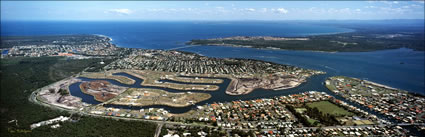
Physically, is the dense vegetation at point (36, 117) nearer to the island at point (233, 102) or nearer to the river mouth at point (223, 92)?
the island at point (233, 102)

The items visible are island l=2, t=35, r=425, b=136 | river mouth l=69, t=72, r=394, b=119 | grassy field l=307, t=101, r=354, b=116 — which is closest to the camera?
island l=2, t=35, r=425, b=136

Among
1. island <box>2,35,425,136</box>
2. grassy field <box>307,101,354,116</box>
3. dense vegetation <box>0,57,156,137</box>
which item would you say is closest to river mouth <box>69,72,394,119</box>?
island <box>2,35,425,136</box>

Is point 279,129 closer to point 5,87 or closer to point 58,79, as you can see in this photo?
point 58,79

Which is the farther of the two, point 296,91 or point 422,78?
point 422,78

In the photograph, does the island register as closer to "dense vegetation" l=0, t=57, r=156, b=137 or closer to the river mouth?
the river mouth

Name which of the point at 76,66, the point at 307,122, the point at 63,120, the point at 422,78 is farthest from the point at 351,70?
the point at 76,66

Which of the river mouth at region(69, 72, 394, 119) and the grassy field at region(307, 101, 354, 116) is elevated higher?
the river mouth at region(69, 72, 394, 119)

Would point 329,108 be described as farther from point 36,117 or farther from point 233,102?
point 36,117

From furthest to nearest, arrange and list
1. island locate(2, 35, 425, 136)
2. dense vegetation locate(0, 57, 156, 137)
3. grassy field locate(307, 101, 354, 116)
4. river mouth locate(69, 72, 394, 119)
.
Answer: river mouth locate(69, 72, 394, 119), grassy field locate(307, 101, 354, 116), island locate(2, 35, 425, 136), dense vegetation locate(0, 57, 156, 137)

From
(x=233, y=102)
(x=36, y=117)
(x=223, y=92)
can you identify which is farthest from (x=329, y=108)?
(x=36, y=117)
